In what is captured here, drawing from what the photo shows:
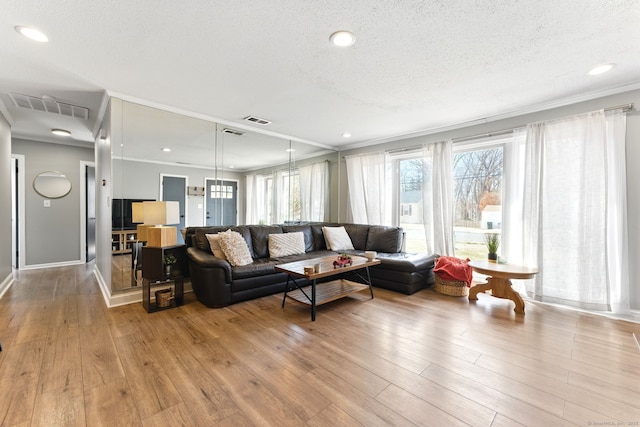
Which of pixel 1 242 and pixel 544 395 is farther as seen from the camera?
pixel 1 242

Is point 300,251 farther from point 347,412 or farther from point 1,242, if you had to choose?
point 1,242

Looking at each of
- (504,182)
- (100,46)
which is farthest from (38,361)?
(504,182)

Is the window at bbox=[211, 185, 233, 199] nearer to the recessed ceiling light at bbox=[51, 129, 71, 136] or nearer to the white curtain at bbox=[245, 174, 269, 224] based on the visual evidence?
the white curtain at bbox=[245, 174, 269, 224]

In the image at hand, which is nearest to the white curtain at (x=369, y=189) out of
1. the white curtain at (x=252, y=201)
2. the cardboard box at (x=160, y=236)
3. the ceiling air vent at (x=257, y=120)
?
the white curtain at (x=252, y=201)

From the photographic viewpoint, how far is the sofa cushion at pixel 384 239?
14.6ft

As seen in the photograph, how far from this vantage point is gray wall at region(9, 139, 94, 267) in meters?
4.91

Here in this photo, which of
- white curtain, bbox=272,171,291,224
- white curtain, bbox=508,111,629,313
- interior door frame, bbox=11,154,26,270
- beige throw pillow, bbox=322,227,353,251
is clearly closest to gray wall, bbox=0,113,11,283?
interior door frame, bbox=11,154,26,270

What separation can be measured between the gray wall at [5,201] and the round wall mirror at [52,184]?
48.1 inches

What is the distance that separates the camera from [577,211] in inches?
121

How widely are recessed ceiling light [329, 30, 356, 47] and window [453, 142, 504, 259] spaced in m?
2.89

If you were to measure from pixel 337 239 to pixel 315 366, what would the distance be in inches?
116

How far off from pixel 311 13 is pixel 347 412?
2455mm

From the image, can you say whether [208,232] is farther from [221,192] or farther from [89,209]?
[89,209]

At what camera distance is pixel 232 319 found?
2758 mm
